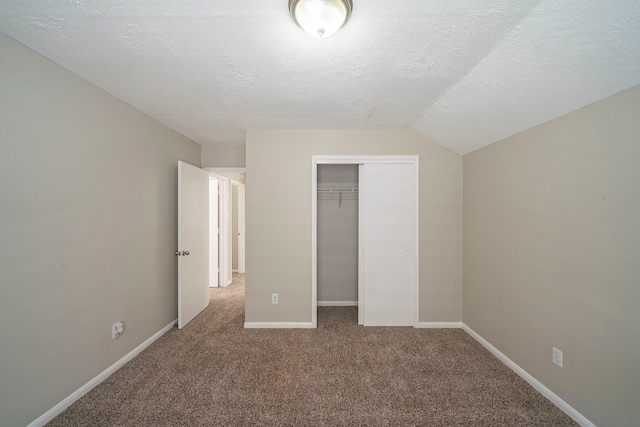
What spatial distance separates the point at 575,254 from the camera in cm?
178

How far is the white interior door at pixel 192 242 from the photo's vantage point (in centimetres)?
309

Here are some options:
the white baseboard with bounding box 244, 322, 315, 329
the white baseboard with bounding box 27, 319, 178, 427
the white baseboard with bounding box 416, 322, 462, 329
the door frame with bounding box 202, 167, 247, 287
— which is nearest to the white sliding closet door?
the white baseboard with bounding box 416, 322, 462, 329

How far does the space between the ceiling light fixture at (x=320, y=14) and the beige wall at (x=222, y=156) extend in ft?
9.51

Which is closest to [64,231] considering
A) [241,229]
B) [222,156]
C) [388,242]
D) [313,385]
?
[313,385]

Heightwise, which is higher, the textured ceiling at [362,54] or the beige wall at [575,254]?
the textured ceiling at [362,54]

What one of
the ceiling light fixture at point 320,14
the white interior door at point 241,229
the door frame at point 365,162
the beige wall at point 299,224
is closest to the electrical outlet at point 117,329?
the beige wall at point 299,224

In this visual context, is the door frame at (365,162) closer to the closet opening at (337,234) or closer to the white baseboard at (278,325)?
the white baseboard at (278,325)

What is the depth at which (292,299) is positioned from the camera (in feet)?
10.4

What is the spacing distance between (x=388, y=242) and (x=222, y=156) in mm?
2790

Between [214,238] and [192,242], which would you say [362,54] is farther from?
[214,238]

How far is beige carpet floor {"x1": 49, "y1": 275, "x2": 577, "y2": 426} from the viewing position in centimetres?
176

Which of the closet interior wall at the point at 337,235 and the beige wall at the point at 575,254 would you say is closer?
the beige wall at the point at 575,254

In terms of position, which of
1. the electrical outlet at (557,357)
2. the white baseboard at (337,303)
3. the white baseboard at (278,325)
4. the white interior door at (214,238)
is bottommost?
the white baseboard at (337,303)

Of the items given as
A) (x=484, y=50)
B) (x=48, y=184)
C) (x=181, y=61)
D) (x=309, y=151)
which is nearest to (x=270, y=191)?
(x=309, y=151)
